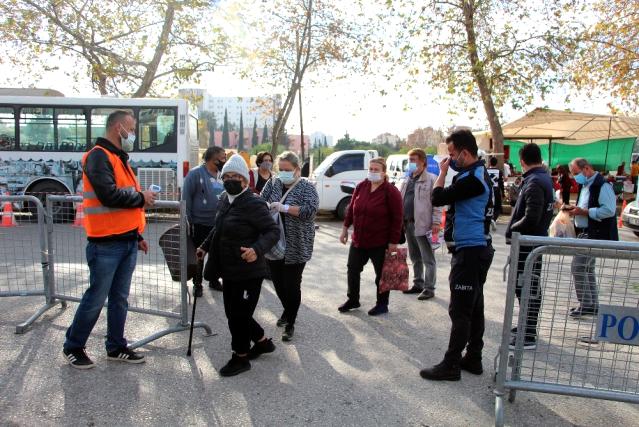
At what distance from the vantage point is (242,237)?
13.0ft

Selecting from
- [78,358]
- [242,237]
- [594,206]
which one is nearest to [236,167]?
[242,237]

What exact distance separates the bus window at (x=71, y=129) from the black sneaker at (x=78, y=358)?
36.6 ft

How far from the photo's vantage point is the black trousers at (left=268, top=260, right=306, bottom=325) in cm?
488

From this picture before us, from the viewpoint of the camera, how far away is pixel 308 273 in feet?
25.5

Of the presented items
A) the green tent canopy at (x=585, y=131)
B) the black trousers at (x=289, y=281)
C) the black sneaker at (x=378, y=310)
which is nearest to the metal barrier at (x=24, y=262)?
the black trousers at (x=289, y=281)

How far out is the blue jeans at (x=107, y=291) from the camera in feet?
12.9

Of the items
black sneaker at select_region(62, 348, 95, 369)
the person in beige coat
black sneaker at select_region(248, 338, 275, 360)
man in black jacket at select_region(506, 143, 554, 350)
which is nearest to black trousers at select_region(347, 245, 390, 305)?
the person in beige coat

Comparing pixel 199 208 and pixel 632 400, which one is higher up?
pixel 199 208

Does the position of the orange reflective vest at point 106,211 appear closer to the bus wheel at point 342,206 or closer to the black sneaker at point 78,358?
the black sneaker at point 78,358

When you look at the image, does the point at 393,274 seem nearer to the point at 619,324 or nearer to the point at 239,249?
the point at 239,249

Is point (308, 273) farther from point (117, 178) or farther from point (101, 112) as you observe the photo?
point (101, 112)

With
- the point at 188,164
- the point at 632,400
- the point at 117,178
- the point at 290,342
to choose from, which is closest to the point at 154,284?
the point at 290,342

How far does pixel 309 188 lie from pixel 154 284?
2.52 meters

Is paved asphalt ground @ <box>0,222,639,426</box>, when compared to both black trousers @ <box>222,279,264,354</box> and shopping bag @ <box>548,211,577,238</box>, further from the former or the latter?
shopping bag @ <box>548,211,577,238</box>
